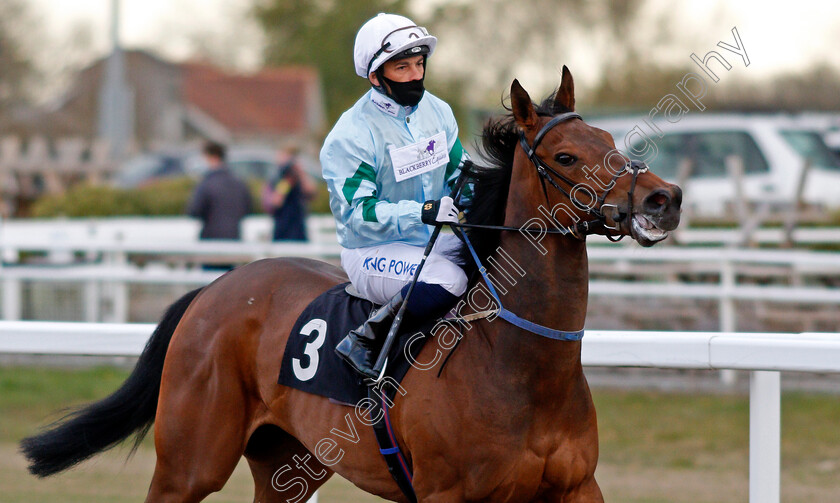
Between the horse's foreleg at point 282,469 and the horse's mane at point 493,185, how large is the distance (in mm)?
1261

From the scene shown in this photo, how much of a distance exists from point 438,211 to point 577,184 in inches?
17.5

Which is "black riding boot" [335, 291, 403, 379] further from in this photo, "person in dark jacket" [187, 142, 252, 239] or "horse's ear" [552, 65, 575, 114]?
"person in dark jacket" [187, 142, 252, 239]

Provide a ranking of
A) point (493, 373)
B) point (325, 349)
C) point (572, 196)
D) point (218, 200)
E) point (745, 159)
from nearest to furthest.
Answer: point (572, 196)
point (493, 373)
point (325, 349)
point (218, 200)
point (745, 159)

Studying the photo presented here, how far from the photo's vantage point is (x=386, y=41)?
3496mm

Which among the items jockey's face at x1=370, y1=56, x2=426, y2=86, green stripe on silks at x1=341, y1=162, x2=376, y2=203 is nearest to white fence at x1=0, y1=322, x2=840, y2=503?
green stripe on silks at x1=341, y1=162, x2=376, y2=203

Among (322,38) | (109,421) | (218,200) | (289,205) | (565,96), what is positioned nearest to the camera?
(565,96)

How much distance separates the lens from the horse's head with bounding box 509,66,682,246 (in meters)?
2.89

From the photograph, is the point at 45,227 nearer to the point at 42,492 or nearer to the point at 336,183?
the point at 42,492

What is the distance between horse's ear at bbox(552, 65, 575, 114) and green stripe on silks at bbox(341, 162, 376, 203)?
25.3 inches

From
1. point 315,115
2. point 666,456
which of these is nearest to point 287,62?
point 315,115

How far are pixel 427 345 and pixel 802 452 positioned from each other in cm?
413

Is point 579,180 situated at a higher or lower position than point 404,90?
lower

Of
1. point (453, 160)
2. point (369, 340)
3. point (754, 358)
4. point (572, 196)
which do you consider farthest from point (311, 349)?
point (754, 358)

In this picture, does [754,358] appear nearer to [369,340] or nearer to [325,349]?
[369,340]
